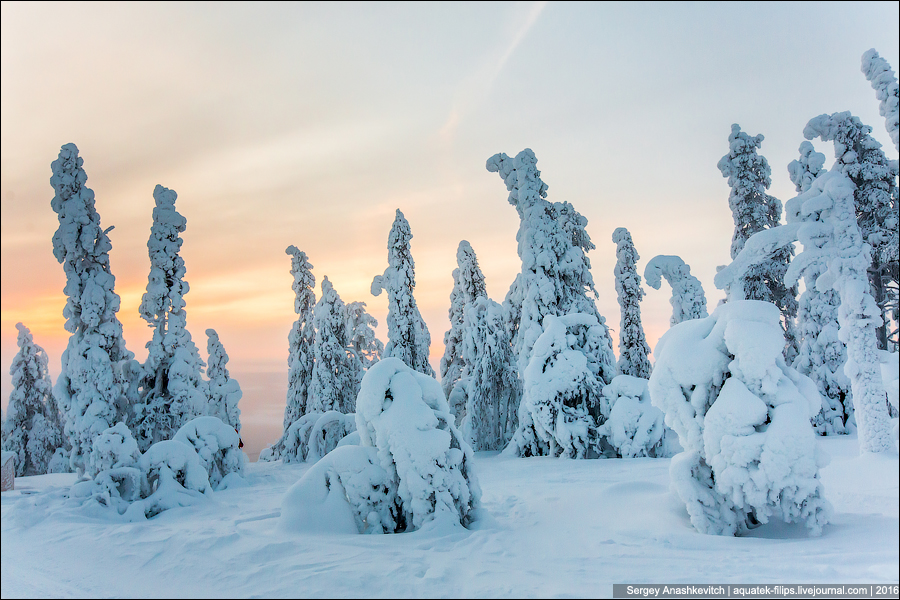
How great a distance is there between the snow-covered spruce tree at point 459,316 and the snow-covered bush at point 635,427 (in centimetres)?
731

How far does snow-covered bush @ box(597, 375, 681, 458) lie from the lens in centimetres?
1401

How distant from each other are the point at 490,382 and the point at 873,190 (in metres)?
12.4

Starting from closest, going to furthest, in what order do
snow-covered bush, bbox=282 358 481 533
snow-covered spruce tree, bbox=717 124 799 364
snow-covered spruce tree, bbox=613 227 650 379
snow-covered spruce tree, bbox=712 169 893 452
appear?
1. snow-covered bush, bbox=282 358 481 533
2. snow-covered spruce tree, bbox=712 169 893 452
3. snow-covered spruce tree, bbox=717 124 799 364
4. snow-covered spruce tree, bbox=613 227 650 379

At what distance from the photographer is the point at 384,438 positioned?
771 centimetres

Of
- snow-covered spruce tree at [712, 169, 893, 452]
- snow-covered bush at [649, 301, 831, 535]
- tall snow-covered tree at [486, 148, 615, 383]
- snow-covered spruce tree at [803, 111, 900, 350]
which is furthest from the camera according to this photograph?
tall snow-covered tree at [486, 148, 615, 383]

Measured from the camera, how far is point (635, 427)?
1412 cm

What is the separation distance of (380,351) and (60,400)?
14.2 meters

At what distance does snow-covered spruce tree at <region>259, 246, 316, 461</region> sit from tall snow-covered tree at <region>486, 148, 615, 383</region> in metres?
10.4

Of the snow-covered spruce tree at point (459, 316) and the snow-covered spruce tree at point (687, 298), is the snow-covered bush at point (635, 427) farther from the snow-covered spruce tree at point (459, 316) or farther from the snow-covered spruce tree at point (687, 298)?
the snow-covered spruce tree at point (459, 316)

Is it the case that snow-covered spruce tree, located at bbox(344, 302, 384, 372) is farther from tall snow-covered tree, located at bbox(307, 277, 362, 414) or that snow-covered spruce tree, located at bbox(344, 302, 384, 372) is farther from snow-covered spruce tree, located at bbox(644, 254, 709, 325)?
snow-covered spruce tree, located at bbox(644, 254, 709, 325)

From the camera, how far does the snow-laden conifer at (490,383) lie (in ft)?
62.8

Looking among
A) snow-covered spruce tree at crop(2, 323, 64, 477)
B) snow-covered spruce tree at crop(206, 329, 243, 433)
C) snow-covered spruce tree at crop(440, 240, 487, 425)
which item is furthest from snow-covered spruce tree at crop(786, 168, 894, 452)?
snow-covered spruce tree at crop(2, 323, 64, 477)

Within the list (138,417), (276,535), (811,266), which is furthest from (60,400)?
(811,266)

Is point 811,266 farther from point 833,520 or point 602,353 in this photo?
point 602,353
